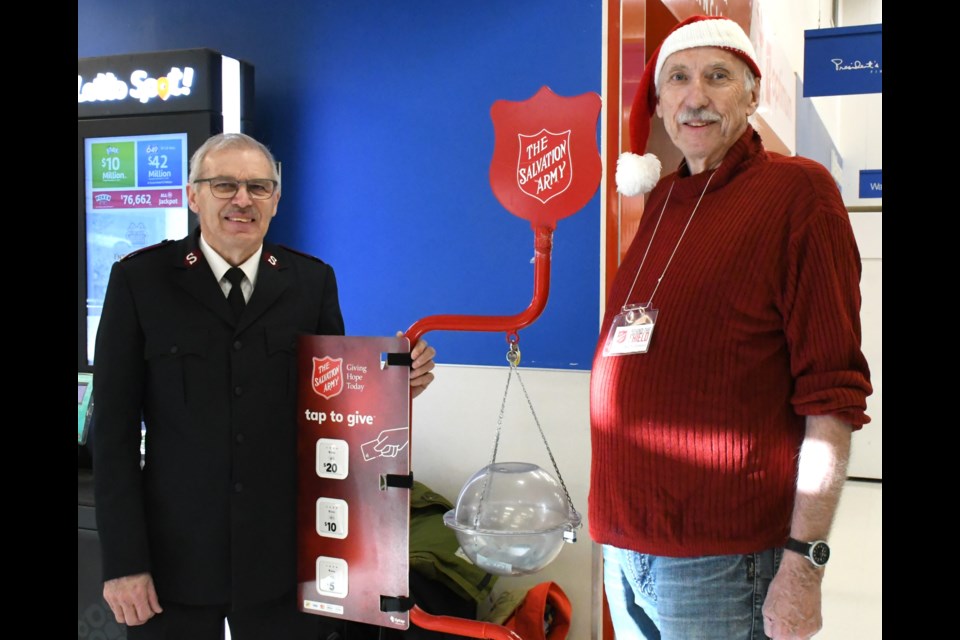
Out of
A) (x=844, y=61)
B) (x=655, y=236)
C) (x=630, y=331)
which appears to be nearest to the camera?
(x=630, y=331)

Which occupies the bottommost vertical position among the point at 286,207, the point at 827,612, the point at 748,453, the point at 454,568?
the point at 827,612

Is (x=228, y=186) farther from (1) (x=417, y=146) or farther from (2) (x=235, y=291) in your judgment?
(1) (x=417, y=146)

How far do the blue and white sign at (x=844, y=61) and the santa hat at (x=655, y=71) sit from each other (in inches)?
83.7

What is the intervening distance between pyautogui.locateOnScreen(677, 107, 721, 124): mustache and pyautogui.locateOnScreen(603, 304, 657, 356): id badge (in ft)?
1.33

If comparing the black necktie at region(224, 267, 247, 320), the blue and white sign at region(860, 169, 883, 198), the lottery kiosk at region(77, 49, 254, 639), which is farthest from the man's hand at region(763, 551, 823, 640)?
the blue and white sign at region(860, 169, 883, 198)

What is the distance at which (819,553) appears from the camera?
1.51 metres

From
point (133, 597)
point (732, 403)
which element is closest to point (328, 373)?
point (133, 597)

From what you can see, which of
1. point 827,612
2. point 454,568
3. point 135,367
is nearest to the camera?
point 135,367

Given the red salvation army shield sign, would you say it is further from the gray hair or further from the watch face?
the watch face

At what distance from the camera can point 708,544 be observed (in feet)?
5.16

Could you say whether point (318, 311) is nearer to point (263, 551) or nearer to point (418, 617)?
point (263, 551)

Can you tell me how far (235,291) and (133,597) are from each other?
0.73m

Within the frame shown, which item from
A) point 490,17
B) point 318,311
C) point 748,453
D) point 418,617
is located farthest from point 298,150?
point 748,453

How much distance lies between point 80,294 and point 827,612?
3.75 m
